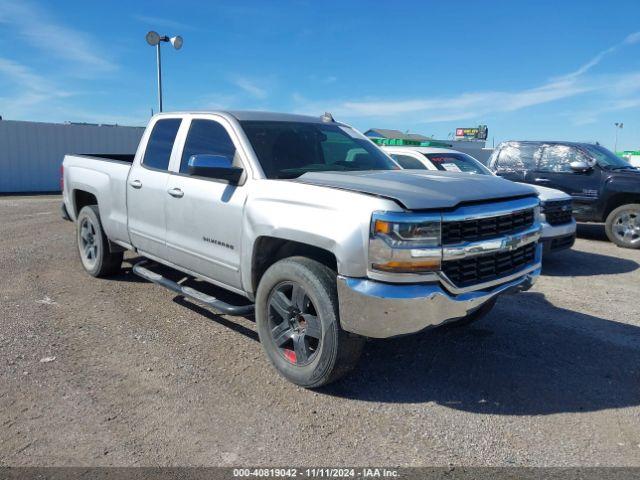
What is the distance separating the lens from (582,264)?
7.91 metres

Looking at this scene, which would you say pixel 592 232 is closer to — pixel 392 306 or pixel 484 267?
pixel 484 267

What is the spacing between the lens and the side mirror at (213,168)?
3752 mm

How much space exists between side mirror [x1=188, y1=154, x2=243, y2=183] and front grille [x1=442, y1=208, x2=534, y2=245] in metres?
1.62

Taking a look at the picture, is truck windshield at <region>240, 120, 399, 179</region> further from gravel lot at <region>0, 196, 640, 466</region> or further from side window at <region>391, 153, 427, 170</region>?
side window at <region>391, 153, 427, 170</region>

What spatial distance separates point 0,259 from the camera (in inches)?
284

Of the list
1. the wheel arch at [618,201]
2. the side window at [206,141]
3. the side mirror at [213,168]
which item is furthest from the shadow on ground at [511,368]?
the wheel arch at [618,201]

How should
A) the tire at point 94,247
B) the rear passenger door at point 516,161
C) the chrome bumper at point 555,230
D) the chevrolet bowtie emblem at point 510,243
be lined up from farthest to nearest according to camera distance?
the rear passenger door at point 516,161 → the chrome bumper at point 555,230 → the tire at point 94,247 → the chevrolet bowtie emblem at point 510,243

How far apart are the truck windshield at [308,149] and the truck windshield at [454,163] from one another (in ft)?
12.6

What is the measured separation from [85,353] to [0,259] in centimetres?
406

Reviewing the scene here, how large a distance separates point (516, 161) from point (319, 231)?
8.21 metres

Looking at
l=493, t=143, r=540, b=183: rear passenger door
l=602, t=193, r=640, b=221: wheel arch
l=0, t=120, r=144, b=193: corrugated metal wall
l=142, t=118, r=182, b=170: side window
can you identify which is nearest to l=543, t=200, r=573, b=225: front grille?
l=602, t=193, r=640, b=221: wheel arch

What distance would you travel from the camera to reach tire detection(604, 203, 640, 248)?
927 cm

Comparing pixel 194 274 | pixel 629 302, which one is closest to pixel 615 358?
pixel 629 302

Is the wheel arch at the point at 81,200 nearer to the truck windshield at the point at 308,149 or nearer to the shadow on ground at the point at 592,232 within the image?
the truck windshield at the point at 308,149
